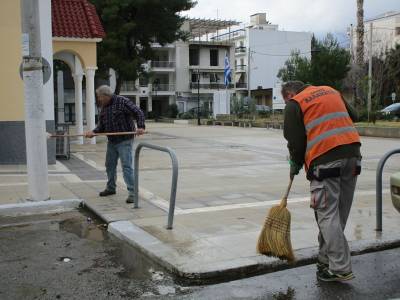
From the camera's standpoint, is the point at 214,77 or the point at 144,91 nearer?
the point at 144,91

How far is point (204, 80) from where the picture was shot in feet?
233

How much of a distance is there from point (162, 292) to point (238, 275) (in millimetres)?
785

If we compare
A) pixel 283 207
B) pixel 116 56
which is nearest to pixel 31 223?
pixel 283 207

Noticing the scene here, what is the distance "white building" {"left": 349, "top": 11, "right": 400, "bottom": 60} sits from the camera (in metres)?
53.0

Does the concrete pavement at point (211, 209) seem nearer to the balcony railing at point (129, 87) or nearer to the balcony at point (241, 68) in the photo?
the balcony railing at point (129, 87)

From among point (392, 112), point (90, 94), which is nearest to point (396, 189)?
point (90, 94)

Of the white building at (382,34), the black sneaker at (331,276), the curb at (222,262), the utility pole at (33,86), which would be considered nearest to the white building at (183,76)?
the white building at (382,34)

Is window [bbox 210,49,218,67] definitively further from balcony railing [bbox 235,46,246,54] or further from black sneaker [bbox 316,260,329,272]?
black sneaker [bbox 316,260,329,272]

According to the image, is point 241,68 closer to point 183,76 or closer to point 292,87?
point 183,76

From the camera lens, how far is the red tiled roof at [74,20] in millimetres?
18484

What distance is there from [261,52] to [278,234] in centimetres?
7561

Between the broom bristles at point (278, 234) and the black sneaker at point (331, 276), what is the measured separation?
319 mm

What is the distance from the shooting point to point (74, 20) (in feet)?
62.4

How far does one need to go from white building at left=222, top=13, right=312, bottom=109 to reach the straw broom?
69706mm
